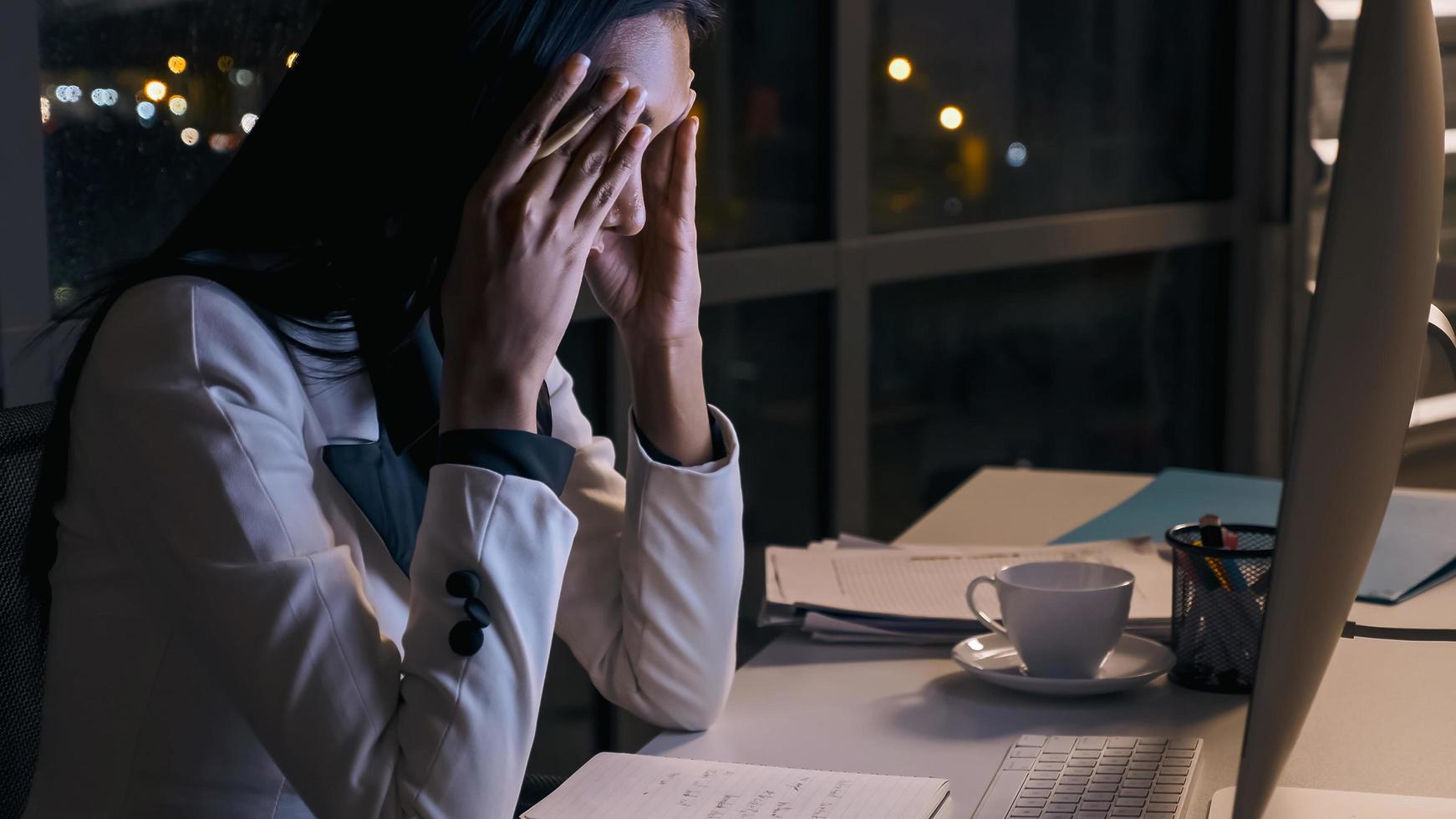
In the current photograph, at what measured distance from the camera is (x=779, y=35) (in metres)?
2.43

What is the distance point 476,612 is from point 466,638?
0.06ft

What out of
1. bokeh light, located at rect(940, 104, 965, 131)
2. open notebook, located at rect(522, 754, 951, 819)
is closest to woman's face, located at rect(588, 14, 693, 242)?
open notebook, located at rect(522, 754, 951, 819)

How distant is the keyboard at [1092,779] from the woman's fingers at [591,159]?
1.51 feet

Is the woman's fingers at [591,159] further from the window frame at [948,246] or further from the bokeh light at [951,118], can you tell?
the bokeh light at [951,118]

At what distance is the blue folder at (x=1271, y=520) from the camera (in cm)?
137

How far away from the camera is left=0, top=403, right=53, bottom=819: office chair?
940mm

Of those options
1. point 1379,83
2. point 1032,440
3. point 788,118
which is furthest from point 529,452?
point 1032,440

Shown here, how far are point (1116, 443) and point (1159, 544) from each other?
6.41 ft

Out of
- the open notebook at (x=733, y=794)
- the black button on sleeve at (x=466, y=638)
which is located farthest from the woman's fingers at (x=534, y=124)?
the open notebook at (x=733, y=794)

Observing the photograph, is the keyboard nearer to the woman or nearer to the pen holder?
the pen holder

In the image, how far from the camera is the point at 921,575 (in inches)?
53.3

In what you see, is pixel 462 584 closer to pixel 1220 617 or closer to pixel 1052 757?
pixel 1052 757

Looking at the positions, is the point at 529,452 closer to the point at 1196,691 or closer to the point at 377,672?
the point at 377,672

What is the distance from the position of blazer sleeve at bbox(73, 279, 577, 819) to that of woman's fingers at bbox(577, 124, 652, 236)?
186mm
